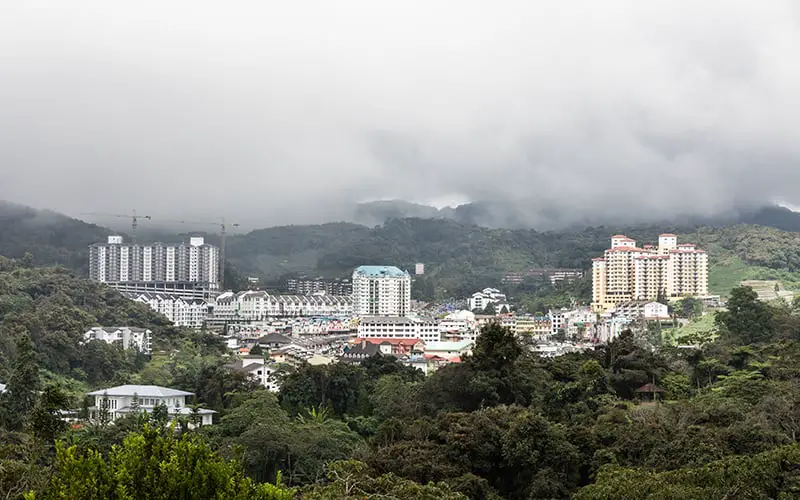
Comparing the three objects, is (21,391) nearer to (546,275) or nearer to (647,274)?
(647,274)

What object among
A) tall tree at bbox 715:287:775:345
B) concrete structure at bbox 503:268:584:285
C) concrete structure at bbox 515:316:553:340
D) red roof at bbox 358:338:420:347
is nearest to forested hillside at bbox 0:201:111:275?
red roof at bbox 358:338:420:347

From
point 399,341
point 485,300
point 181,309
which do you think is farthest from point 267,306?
point 399,341

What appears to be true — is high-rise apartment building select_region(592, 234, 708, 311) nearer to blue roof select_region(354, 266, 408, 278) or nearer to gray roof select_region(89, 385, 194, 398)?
blue roof select_region(354, 266, 408, 278)

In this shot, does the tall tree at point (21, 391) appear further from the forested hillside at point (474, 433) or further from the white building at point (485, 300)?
the white building at point (485, 300)

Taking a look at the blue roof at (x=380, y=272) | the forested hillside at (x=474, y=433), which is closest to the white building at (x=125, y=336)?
the forested hillside at (x=474, y=433)

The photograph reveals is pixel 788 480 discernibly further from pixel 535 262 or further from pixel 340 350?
pixel 535 262

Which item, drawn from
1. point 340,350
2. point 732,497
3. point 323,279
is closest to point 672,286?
point 340,350
